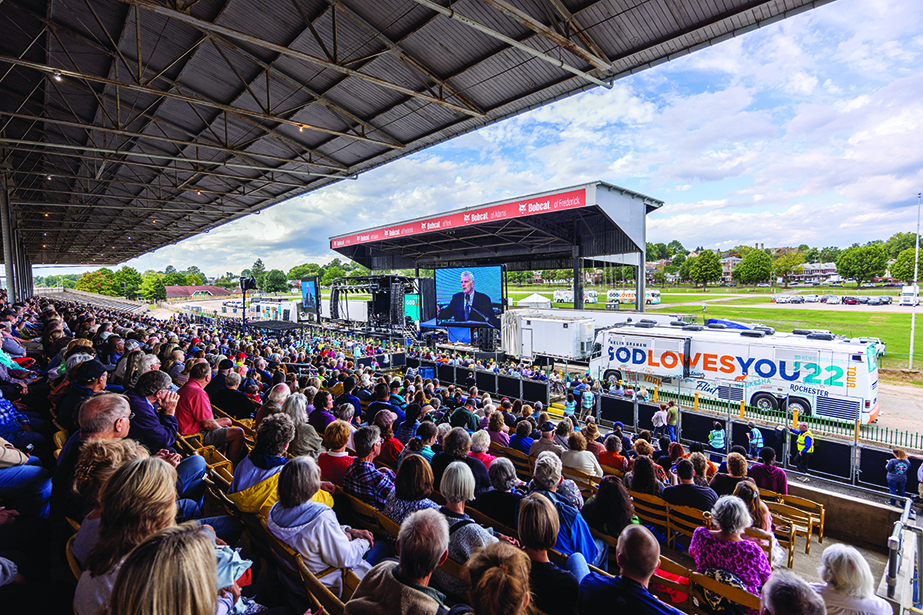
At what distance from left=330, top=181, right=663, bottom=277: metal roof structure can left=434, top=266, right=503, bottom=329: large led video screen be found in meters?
4.88

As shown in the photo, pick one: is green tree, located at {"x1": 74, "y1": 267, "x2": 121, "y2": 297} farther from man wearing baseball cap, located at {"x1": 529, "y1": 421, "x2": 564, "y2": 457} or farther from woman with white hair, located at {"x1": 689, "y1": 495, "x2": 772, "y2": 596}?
woman with white hair, located at {"x1": 689, "y1": 495, "x2": 772, "y2": 596}

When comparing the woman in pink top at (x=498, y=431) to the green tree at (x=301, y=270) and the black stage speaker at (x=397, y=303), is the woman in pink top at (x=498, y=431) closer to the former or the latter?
the black stage speaker at (x=397, y=303)

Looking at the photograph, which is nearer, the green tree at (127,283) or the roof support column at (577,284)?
the roof support column at (577,284)

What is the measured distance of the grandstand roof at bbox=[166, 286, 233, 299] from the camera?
10400 centimetres

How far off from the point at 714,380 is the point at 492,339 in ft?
35.3

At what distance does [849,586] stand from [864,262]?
262 ft

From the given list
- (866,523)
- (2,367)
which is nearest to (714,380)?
(866,523)

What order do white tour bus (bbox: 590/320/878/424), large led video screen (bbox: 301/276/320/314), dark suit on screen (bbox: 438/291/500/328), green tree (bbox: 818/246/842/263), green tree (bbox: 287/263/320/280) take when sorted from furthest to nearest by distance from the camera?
green tree (bbox: 287/263/320/280) → green tree (bbox: 818/246/842/263) → large led video screen (bbox: 301/276/320/314) → dark suit on screen (bbox: 438/291/500/328) → white tour bus (bbox: 590/320/878/424)

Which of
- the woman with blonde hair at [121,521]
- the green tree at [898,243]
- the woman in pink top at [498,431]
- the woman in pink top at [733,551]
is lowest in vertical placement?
the woman in pink top at [498,431]

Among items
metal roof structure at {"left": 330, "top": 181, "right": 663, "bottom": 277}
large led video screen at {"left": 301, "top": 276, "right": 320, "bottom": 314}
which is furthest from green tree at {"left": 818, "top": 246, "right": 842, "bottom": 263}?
large led video screen at {"left": 301, "top": 276, "right": 320, "bottom": 314}

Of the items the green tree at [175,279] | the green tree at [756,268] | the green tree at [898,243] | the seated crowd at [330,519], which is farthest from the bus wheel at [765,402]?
the green tree at [175,279]

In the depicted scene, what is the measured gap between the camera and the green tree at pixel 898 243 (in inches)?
2534

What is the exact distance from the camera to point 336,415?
18.1 ft

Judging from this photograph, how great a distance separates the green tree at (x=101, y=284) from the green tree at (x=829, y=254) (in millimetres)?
158702
